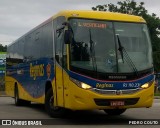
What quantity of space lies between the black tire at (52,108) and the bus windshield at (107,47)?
7.71 feet

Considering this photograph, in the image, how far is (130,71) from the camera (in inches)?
507

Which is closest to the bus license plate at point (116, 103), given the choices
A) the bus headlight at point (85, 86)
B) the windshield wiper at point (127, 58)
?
the bus headlight at point (85, 86)

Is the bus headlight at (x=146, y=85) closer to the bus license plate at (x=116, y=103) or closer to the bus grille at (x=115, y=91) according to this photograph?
the bus grille at (x=115, y=91)

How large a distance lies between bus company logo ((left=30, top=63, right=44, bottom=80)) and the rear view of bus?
12.6 feet

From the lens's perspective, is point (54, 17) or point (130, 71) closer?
point (130, 71)

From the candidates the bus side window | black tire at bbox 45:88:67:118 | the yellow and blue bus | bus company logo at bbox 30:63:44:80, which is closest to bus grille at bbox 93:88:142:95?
the yellow and blue bus

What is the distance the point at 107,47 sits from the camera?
42.4 feet

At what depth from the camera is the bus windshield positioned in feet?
41.6

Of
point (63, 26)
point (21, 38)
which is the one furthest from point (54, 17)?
point (21, 38)

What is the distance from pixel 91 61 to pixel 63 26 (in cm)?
160

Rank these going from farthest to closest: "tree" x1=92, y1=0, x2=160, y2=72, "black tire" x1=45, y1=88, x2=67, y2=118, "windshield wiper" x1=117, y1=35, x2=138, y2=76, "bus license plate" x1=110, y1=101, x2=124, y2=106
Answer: "tree" x1=92, y1=0, x2=160, y2=72 < "black tire" x1=45, y1=88, x2=67, y2=118 < "windshield wiper" x1=117, y1=35, x2=138, y2=76 < "bus license plate" x1=110, y1=101, x2=124, y2=106

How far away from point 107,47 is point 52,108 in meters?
3.17

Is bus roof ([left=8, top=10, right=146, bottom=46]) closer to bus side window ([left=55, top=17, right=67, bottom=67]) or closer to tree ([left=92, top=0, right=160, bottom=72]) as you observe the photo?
bus side window ([left=55, top=17, right=67, bottom=67])

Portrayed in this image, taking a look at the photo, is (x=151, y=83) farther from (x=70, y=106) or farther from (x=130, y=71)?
(x=70, y=106)
